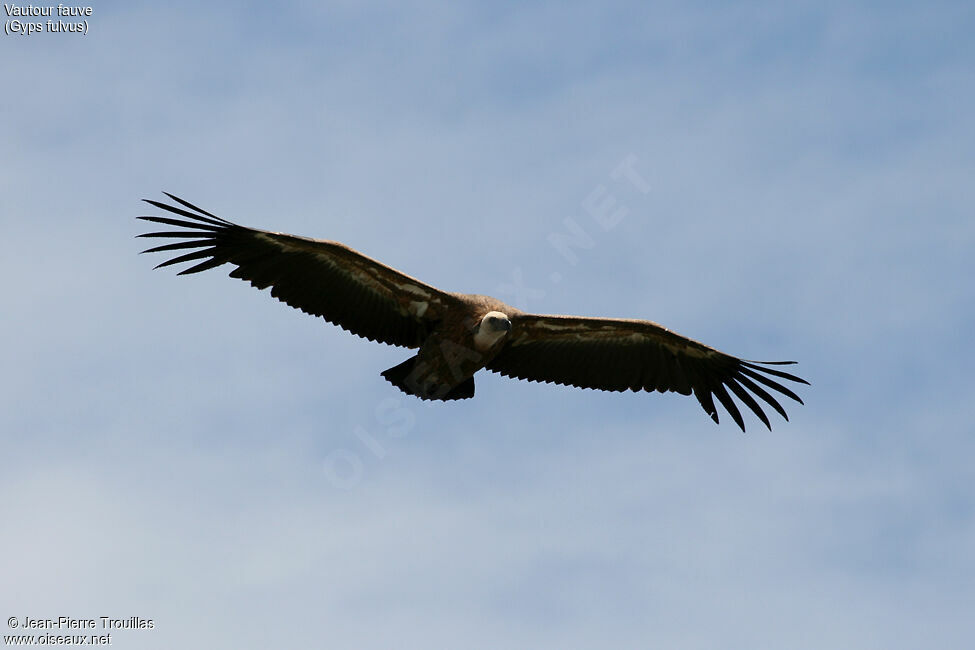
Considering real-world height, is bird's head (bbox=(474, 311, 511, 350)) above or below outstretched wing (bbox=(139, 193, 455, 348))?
below

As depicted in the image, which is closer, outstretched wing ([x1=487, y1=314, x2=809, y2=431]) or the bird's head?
the bird's head

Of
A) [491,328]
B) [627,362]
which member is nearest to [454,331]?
[491,328]

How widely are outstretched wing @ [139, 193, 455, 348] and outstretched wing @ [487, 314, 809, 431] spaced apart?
3.81 ft

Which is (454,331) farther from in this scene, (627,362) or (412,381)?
(627,362)

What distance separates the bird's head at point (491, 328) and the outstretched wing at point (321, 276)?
499 mm

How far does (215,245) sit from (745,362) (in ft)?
20.2

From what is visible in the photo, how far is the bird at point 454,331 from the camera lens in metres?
13.1

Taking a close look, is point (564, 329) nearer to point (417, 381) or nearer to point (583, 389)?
point (583, 389)

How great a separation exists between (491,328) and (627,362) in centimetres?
236

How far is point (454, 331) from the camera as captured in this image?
13453 mm

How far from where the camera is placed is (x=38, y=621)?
12.5 m

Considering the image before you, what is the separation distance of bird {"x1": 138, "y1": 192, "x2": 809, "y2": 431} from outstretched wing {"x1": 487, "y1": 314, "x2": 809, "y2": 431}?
0.04 feet

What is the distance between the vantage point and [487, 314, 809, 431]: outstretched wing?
14.2m

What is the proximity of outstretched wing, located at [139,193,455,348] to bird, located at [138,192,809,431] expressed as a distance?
0.03 feet
